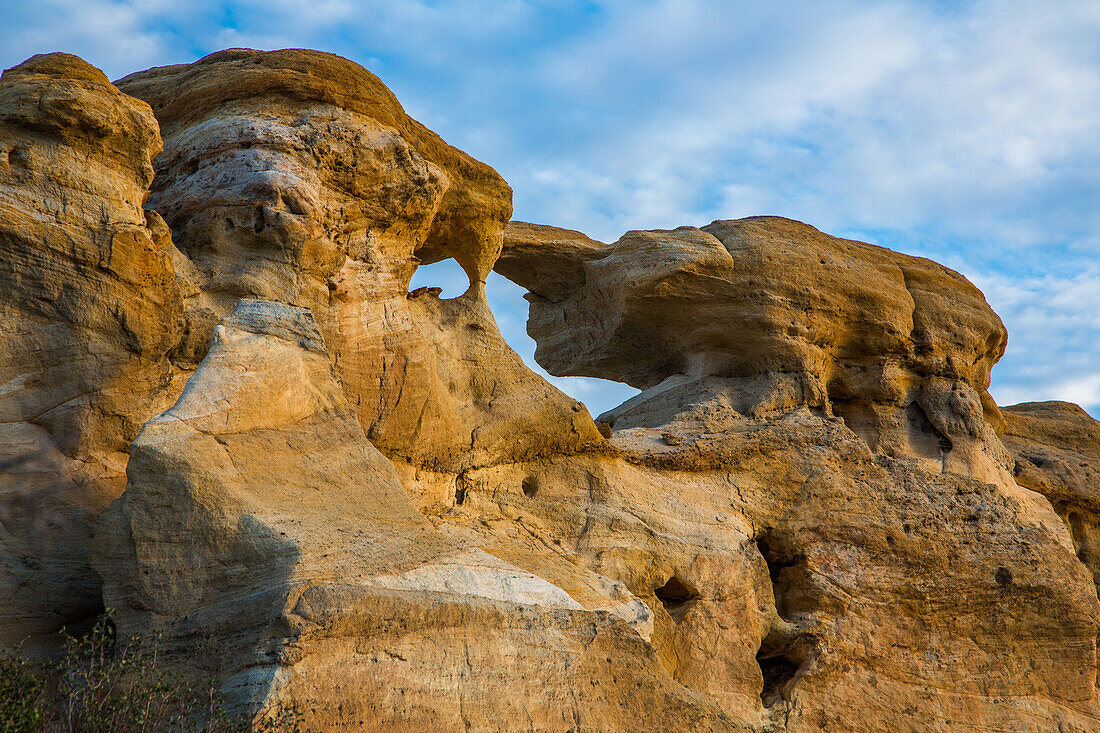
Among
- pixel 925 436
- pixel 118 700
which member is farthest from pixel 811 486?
pixel 118 700

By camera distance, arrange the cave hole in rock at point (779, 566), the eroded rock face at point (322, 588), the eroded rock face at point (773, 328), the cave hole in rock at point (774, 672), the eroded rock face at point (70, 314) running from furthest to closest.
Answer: the eroded rock face at point (773, 328) → the cave hole in rock at point (779, 566) → the cave hole in rock at point (774, 672) → the eroded rock face at point (70, 314) → the eroded rock face at point (322, 588)

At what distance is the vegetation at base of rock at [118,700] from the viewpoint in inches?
210

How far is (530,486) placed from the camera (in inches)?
368

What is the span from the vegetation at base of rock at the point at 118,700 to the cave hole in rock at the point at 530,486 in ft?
12.7

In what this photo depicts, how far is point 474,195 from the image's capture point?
10.2 metres

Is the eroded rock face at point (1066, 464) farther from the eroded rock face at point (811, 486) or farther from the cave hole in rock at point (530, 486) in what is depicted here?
the cave hole in rock at point (530, 486)

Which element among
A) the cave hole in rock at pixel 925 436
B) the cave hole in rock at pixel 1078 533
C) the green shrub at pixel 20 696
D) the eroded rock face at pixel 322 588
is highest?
the cave hole in rock at pixel 925 436

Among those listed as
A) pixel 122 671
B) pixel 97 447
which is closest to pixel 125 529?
pixel 122 671

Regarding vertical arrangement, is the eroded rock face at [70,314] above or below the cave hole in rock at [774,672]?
above

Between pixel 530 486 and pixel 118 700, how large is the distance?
14.3 feet

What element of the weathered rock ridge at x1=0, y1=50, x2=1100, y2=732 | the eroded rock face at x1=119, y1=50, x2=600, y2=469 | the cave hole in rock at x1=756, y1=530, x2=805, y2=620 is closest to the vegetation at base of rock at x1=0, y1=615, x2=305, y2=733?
the weathered rock ridge at x1=0, y1=50, x2=1100, y2=732

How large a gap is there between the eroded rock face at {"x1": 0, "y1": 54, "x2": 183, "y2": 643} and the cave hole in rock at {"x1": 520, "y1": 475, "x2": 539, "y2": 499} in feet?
9.96

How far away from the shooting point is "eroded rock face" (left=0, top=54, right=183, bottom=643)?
22.8 ft

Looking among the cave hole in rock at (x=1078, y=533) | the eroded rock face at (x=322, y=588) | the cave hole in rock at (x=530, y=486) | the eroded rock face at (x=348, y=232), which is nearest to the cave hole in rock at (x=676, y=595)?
the cave hole in rock at (x=530, y=486)
